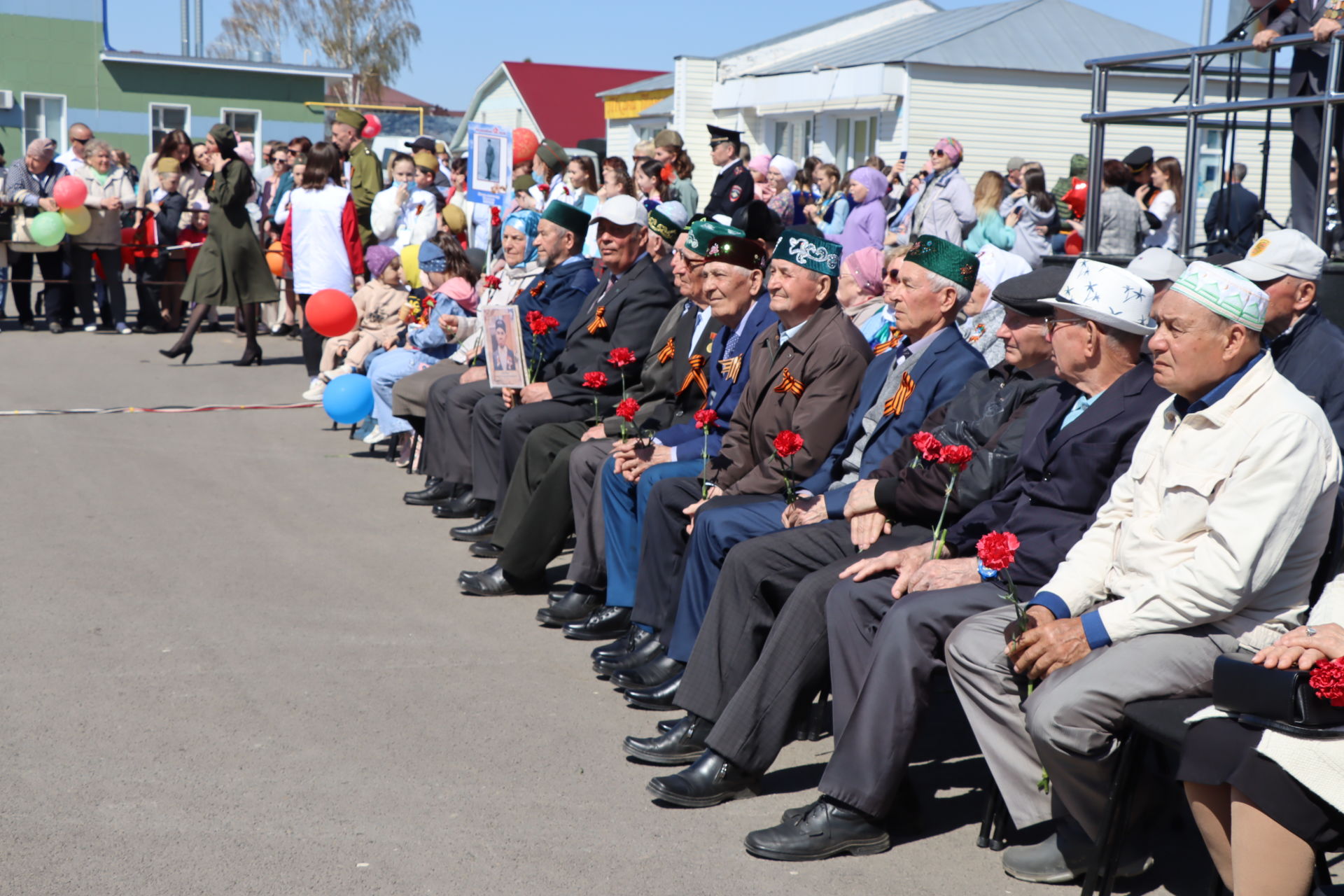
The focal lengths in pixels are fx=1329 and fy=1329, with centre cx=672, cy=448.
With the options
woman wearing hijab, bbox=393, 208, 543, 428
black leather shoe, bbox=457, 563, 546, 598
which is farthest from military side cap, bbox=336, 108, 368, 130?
black leather shoe, bbox=457, 563, 546, 598

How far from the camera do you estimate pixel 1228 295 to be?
327 centimetres

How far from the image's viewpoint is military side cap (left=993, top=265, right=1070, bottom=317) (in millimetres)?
4211

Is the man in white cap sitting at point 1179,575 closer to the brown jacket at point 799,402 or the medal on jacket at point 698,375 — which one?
the brown jacket at point 799,402

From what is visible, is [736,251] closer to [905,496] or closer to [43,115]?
[905,496]

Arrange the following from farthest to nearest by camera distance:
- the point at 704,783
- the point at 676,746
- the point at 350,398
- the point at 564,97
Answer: the point at 564,97
the point at 350,398
the point at 676,746
the point at 704,783

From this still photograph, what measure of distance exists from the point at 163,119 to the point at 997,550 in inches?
1177

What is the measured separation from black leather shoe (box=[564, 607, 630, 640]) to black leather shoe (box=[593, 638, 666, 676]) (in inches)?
16.4

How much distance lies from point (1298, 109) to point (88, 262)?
1378 centimetres

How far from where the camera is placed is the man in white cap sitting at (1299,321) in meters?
4.30

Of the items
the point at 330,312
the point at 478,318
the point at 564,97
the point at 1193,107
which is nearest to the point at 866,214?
the point at 330,312

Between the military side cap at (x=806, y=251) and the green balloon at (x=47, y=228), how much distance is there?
40.6 feet

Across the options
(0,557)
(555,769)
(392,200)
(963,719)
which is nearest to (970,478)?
(963,719)

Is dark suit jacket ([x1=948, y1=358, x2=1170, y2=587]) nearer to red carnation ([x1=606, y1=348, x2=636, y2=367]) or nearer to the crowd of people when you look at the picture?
the crowd of people

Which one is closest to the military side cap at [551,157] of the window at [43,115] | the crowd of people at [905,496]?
the crowd of people at [905,496]
